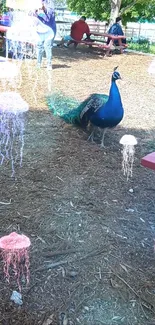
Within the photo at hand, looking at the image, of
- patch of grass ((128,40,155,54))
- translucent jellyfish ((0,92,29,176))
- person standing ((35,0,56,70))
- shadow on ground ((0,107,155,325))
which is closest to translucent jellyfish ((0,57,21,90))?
person standing ((35,0,56,70))

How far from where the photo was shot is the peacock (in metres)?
4.39

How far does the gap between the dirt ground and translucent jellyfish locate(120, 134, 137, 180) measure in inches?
2.1

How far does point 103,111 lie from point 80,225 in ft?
5.34

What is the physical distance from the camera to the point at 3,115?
16.9 feet

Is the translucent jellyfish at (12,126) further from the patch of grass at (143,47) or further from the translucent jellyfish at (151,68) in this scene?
the patch of grass at (143,47)

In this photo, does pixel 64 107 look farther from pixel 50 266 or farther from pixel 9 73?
pixel 50 266

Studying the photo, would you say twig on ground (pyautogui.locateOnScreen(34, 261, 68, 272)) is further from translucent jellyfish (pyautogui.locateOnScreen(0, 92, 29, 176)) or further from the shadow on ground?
translucent jellyfish (pyautogui.locateOnScreen(0, 92, 29, 176))

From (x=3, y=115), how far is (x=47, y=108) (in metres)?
0.84

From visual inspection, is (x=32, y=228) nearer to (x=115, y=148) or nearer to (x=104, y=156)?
(x=104, y=156)

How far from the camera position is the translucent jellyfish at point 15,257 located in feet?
8.25

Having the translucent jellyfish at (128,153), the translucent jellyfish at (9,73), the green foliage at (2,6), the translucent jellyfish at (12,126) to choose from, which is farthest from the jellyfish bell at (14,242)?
the green foliage at (2,6)

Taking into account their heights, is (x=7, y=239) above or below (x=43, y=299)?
above

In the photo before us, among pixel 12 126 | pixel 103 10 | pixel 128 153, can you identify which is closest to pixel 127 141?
pixel 128 153

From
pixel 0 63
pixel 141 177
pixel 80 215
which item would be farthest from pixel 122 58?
pixel 80 215
